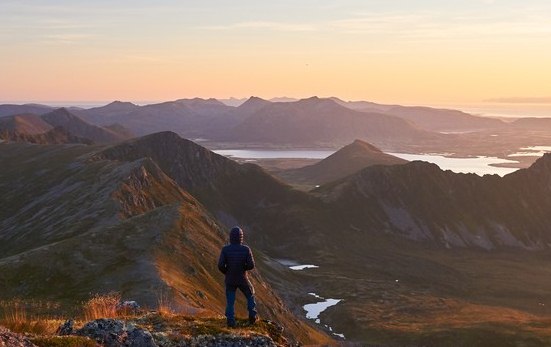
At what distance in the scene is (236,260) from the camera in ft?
68.2

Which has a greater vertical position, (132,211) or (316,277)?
(132,211)

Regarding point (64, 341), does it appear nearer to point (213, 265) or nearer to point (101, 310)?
point (101, 310)

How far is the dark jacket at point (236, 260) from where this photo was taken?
20750 millimetres

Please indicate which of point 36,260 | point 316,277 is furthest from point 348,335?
point 36,260

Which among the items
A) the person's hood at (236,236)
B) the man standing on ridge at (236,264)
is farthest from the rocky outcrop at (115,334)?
the person's hood at (236,236)

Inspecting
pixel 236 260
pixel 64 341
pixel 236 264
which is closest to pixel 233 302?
pixel 236 264

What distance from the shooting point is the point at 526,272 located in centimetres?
17512

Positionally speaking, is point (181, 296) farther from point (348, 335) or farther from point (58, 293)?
point (348, 335)

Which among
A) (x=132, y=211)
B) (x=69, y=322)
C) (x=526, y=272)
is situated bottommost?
(x=526, y=272)

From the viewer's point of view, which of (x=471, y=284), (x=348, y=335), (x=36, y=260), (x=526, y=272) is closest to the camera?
(x=36, y=260)

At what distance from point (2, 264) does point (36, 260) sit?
350 cm

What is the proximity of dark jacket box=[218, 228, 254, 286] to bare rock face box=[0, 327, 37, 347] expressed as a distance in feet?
25.5

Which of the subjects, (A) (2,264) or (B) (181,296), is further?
(A) (2,264)

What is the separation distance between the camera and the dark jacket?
2075 cm
